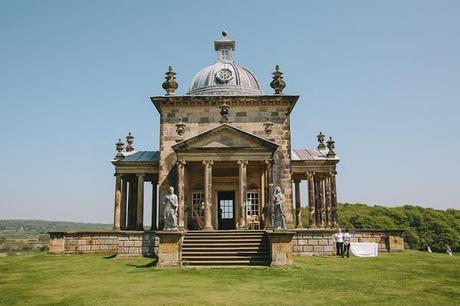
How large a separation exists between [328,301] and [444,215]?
59.4 metres

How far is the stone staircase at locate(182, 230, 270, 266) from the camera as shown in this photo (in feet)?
54.9

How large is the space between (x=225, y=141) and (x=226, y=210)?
21.2ft

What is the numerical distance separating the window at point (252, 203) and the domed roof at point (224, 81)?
7299mm

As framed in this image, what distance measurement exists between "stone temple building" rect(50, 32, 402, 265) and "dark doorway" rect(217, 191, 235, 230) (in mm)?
72

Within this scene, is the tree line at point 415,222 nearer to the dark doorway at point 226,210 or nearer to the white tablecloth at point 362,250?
the dark doorway at point 226,210

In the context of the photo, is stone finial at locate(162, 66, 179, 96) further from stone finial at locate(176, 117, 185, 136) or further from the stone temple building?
stone finial at locate(176, 117, 185, 136)

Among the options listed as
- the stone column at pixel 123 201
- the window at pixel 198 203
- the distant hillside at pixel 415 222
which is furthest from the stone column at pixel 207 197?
the distant hillside at pixel 415 222

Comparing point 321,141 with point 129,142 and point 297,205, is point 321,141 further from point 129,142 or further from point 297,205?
point 129,142

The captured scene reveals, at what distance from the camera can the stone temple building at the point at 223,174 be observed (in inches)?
805

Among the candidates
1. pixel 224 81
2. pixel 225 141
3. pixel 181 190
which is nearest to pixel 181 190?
pixel 181 190

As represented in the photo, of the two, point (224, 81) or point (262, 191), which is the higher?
point (224, 81)

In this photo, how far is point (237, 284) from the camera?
478 inches

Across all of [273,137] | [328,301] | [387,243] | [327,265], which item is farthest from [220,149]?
[328,301]

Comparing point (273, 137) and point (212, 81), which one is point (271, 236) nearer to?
point (273, 137)
